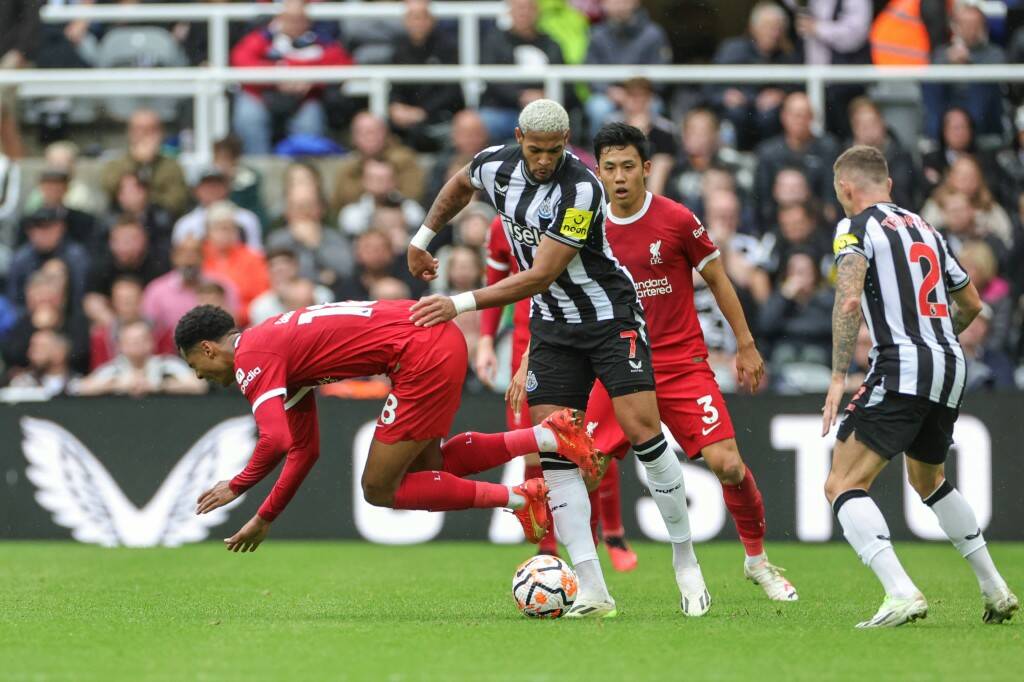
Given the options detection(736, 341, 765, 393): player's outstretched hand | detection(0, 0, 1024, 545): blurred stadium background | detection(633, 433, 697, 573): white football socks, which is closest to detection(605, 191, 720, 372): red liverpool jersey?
detection(736, 341, 765, 393): player's outstretched hand

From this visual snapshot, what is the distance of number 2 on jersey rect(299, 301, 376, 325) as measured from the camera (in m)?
8.37

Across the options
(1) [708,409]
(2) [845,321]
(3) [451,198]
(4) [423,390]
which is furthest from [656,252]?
(2) [845,321]

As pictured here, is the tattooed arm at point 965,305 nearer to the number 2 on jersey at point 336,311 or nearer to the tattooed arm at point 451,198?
the tattooed arm at point 451,198

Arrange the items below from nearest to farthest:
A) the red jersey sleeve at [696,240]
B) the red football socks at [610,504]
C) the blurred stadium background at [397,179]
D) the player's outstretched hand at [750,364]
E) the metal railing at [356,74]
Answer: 1. the player's outstretched hand at [750,364]
2. the red jersey sleeve at [696,240]
3. the red football socks at [610,504]
4. the blurred stadium background at [397,179]
5. the metal railing at [356,74]

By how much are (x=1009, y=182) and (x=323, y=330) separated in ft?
31.2

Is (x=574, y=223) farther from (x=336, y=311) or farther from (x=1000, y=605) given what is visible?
(x=1000, y=605)

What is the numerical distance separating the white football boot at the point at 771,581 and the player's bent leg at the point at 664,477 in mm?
730

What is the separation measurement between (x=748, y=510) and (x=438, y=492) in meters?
1.92

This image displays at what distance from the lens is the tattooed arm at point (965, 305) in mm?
7992

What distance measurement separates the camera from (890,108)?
54.0 ft

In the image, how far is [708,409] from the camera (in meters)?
9.10

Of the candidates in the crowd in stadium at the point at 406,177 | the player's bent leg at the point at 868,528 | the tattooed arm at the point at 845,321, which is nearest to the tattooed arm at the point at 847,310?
the tattooed arm at the point at 845,321

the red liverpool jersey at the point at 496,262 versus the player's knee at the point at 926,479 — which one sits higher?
the red liverpool jersey at the point at 496,262

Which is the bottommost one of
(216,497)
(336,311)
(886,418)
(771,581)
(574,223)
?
(771,581)
